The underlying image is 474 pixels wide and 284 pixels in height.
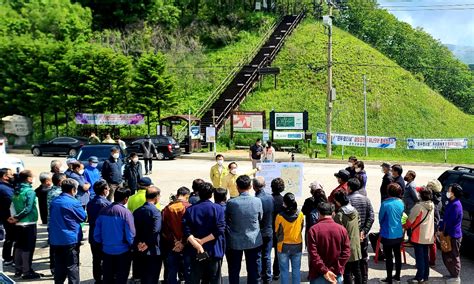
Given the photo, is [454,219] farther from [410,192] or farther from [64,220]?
[64,220]

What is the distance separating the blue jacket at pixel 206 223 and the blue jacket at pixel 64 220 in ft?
6.06

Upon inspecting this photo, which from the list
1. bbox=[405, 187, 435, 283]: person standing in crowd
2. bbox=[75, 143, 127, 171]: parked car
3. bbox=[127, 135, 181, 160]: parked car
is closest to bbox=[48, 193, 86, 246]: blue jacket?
bbox=[405, 187, 435, 283]: person standing in crowd

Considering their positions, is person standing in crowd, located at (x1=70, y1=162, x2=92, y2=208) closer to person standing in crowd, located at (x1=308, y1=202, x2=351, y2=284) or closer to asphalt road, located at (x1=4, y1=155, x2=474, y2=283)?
asphalt road, located at (x1=4, y1=155, x2=474, y2=283)

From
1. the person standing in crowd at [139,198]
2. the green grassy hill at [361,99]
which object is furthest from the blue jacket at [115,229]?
the green grassy hill at [361,99]

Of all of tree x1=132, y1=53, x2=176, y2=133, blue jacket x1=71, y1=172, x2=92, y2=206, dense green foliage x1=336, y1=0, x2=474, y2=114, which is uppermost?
dense green foliage x1=336, y1=0, x2=474, y2=114

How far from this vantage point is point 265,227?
7910 millimetres

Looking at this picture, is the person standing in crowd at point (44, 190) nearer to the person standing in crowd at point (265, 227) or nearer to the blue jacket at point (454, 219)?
the person standing in crowd at point (265, 227)

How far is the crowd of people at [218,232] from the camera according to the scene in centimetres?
703

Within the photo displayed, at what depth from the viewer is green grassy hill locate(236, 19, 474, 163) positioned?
3947 centimetres

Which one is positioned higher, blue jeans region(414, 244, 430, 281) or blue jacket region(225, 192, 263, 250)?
blue jacket region(225, 192, 263, 250)

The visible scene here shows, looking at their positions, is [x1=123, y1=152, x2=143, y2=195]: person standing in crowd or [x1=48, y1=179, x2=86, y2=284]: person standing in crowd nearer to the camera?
[x1=48, y1=179, x2=86, y2=284]: person standing in crowd

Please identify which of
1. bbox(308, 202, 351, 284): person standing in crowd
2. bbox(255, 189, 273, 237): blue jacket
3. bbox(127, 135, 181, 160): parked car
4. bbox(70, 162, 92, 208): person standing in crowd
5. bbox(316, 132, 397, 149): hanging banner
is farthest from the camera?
bbox(316, 132, 397, 149): hanging banner

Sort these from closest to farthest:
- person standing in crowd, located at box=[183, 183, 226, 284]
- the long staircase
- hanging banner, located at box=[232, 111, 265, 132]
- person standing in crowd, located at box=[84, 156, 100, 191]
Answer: person standing in crowd, located at box=[183, 183, 226, 284] → person standing in crowd, located at box=[84, 156, 100, 191] → hanging banner, located at box=[232, 111, 265, 132] → the long staircase

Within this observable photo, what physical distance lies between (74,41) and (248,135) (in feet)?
78.0
